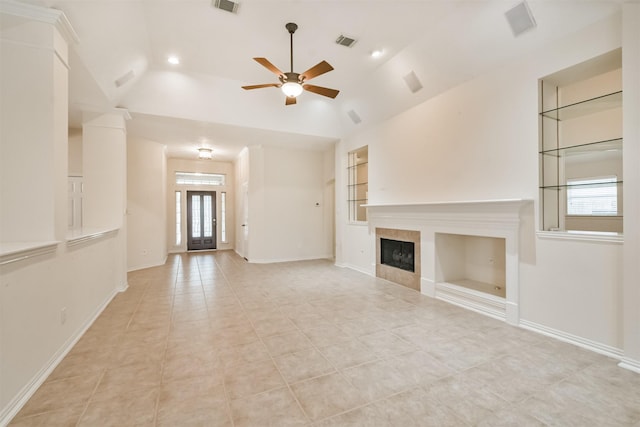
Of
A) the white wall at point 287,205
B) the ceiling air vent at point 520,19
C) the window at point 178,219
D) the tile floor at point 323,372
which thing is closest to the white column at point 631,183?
the tile floor at point 323,372

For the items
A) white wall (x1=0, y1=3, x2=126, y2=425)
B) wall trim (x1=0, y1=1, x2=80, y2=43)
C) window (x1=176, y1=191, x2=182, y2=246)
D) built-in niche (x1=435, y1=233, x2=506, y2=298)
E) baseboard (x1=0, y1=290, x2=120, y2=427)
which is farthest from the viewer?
window (x1=176, y1=191, x2=182, y2=246)

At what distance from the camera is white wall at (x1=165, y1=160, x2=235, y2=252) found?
9.43 meters

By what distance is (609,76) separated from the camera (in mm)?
3363

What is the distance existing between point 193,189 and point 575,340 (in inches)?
395

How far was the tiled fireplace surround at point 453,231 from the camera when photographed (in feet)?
10.8

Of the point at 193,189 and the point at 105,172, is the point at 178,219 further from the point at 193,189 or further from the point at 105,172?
the point at 105,172

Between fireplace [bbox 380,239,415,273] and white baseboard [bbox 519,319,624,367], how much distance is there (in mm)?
1921

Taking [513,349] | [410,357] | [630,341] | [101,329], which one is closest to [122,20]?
[101,329]

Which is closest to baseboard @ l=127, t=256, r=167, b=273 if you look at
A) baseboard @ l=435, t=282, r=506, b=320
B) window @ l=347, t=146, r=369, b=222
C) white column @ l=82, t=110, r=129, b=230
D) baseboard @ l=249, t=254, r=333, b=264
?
white column @ l=82, t=110, r=129, b=230

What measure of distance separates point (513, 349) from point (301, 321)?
2.21 m

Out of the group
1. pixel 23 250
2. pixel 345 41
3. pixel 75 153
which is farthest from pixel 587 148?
pixel 75 153

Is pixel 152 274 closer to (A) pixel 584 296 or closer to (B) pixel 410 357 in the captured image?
(B) pixel 410 357

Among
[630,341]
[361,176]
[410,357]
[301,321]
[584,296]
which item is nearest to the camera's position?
[630,341]

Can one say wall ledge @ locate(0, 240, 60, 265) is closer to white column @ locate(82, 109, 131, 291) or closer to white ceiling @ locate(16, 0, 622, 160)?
white ceiling @ locate(16, 0, 622, 160)
